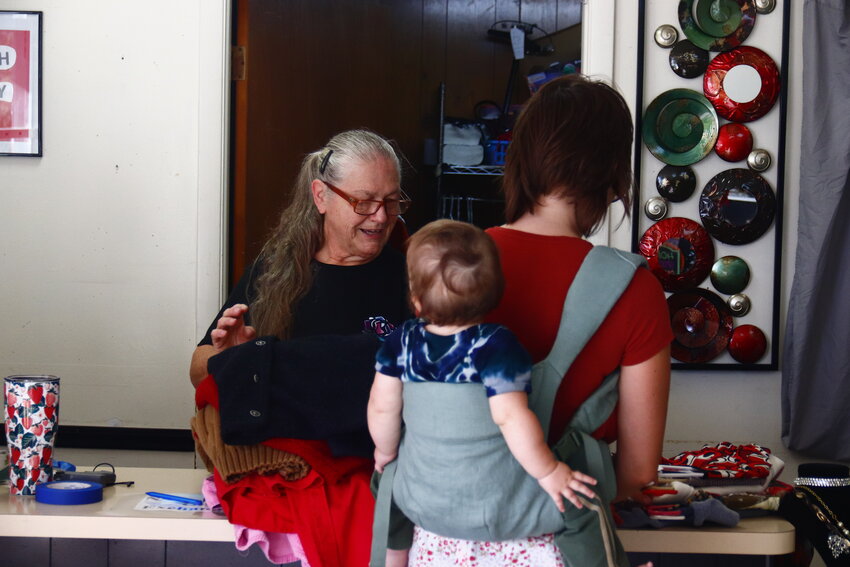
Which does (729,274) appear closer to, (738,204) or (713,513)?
(738,204)

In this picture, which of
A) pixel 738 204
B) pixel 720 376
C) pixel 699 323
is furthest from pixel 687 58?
pixel 720 376

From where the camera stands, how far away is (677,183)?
3.09m

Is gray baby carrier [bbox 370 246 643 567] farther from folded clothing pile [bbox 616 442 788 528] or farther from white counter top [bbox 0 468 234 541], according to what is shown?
white counter top [bbox 0 468 234 541]

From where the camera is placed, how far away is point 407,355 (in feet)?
3.75

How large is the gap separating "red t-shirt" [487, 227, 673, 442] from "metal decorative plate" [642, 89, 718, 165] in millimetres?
A: 2043

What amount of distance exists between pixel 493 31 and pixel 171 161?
2.40m

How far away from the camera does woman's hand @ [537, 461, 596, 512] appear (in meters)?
1.11

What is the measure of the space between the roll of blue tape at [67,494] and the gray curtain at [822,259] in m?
2.30

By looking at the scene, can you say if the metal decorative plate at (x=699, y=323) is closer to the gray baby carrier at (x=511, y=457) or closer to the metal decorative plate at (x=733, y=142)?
the metal decorative plate at (x=733, y=142)

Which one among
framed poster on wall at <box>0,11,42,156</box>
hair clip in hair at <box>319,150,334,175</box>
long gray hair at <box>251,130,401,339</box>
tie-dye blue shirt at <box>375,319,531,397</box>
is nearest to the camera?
tie-dye blue shirt at <box>375,319,531,397</box>

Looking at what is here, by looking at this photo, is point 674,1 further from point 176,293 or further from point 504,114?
point 176,293

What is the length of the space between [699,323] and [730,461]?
136 centimetres

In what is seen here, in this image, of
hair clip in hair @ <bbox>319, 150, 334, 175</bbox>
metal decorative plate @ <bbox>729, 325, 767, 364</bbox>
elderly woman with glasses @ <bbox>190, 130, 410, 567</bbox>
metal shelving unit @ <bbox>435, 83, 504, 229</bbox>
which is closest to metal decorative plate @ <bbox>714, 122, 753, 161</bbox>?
metal decorative plate @ <bbox>729, 325, 767, 364</bbox>

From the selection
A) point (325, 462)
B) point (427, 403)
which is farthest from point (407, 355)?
point (325, 462)
